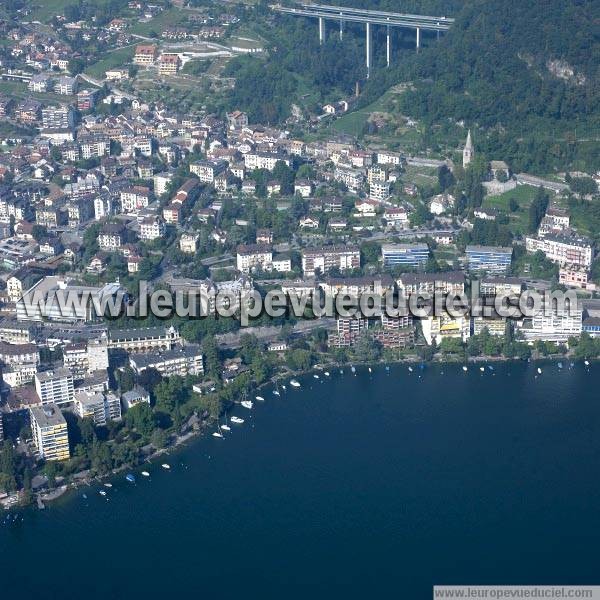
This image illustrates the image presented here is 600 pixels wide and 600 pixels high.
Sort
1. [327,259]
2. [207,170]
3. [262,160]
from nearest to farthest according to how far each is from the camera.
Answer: [327,259], [207,170], [262,160]

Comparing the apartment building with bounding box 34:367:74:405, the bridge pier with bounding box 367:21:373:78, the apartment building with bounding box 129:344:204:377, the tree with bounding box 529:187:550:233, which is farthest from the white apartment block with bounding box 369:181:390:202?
the apartment building with bounding box 34:367:74:405

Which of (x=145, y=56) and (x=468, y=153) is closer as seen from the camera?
(x=468, y=153)

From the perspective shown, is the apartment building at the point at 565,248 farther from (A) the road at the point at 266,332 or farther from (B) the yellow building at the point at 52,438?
(B) the yellow building at the point at 52,438

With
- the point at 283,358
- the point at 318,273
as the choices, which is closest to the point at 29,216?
the point at 318,273

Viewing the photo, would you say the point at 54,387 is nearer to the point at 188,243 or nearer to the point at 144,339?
the point at 144,339

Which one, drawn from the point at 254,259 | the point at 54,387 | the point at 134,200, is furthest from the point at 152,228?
the point at 54,387

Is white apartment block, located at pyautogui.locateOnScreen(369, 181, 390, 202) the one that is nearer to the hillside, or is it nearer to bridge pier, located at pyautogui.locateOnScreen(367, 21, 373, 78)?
the hillside

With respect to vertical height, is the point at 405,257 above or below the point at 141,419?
above

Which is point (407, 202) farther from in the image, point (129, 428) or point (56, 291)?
point (129, 428)

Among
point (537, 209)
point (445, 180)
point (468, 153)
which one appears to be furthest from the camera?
point (468, 153)
